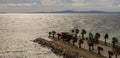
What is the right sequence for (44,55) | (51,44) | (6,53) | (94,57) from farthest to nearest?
(51,44), (6,53), (44,55), (94,57)

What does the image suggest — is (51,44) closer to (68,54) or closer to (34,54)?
(34,54)

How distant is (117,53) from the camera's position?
3260 inches

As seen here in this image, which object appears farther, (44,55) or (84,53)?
(44,55)

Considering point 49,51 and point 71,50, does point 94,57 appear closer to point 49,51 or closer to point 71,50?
point 71,50

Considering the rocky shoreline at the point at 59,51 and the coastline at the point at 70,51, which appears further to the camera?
the rocky shoreline at the point at 59,51

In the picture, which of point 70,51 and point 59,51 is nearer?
point 70,51

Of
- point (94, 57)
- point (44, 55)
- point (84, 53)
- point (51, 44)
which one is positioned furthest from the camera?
point (51, 44)

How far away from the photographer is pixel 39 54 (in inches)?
3750

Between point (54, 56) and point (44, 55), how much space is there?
4264 millimetres

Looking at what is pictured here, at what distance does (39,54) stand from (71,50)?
468 inches

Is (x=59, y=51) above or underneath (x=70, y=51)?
underneath

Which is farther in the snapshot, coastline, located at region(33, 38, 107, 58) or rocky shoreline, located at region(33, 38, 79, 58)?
rocky shoreline, located at region(33, 38, 79, 58)

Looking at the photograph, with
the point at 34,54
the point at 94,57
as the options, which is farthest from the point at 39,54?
the point at 94,57

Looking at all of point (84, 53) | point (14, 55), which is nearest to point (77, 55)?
point (84, 53)
